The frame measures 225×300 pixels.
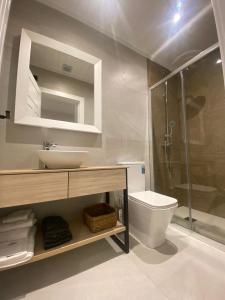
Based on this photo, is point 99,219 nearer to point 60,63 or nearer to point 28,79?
point 28,79

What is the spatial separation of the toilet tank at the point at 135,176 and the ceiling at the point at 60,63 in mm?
1094

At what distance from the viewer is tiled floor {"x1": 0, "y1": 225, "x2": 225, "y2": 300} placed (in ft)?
2.97

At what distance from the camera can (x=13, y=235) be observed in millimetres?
986

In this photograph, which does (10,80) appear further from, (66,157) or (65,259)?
(65,259)

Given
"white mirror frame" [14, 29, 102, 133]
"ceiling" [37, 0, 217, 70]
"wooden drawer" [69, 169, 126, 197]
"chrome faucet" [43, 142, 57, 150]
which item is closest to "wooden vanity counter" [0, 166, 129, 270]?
"wooden drawer" [69, 169, 126, 197]

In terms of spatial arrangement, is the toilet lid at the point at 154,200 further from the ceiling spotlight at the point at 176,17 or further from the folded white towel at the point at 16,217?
the ceiling spotlight at the point at 176,17

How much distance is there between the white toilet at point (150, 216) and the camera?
1.28 metres

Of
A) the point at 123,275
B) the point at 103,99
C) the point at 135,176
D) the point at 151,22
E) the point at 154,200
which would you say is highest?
the point at 151,22

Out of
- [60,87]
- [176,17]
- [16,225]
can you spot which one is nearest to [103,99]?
[60,87]

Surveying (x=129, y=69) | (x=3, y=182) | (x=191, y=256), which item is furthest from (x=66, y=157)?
(x=129, y=69)

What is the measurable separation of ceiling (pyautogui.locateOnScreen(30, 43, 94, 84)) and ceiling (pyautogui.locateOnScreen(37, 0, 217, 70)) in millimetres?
520

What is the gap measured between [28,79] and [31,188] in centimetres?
102

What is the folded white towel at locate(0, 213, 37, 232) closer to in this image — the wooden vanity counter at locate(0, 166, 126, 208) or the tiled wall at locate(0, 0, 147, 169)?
the wooden vanity counter at locate(0, 166, 126, 208)

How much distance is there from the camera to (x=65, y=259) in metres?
1.21
